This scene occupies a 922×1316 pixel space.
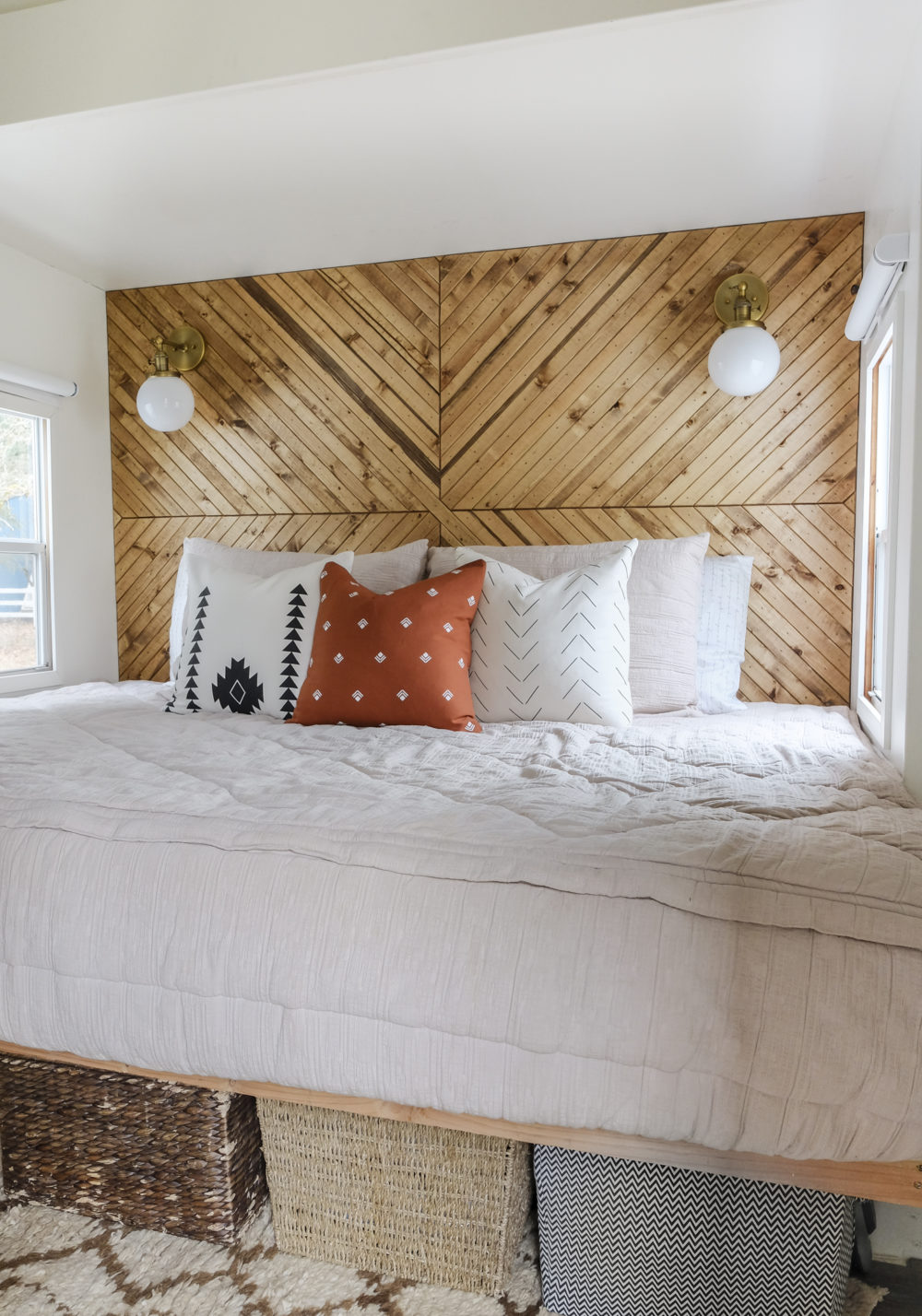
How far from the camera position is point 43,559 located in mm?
3340

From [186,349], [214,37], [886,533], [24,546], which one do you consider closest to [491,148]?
[214,37]

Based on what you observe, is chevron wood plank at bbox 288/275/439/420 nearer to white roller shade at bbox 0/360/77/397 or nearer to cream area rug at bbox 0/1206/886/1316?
white roller shade at bbox 0/360/77/397

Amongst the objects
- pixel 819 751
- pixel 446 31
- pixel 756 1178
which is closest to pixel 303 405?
pixel 446 31

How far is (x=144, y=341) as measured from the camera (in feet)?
11.6

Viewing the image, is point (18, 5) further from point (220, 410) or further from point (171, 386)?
point (220, 410)

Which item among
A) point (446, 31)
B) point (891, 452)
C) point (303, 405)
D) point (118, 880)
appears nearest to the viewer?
point (118, 880)

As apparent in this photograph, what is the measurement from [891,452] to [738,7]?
3.23ft

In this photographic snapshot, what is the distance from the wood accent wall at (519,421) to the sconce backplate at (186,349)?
0.05m

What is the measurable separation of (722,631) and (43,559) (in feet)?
7.80

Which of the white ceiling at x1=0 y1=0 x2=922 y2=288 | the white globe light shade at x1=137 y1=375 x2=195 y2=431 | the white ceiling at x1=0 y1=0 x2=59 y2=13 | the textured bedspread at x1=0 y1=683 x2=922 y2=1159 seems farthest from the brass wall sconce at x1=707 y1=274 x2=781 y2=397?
the white ceiling at x1=0 y1=0 x2=59 y2=13

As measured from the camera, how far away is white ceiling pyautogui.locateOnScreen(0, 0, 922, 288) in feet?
6.45

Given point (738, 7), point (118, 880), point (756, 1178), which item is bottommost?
point (756, 1178)

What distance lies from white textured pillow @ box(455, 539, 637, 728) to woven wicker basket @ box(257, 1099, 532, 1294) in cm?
114

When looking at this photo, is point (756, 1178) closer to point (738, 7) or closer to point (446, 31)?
point (738, 7)
